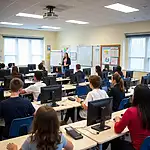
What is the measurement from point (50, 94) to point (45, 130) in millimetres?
2115

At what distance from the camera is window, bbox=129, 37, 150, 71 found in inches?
318

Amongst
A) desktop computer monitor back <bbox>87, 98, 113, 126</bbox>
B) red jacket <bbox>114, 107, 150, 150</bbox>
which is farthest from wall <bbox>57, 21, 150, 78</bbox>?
red jacket <bbox>114, 107, 150, 150</bbox>

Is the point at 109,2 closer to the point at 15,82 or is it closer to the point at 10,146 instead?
the point at 15,82

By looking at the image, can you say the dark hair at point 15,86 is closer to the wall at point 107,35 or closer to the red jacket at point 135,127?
the red jacket at point 135,127

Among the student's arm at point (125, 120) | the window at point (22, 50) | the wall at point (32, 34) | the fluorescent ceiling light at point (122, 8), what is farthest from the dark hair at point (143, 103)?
the window at point (22, 50)

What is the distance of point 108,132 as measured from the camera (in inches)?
96.2

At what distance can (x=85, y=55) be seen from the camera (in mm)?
10336

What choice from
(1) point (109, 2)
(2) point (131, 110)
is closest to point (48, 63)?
(1) point (109, 2)

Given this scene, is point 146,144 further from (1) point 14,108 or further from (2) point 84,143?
(1) point 14,108

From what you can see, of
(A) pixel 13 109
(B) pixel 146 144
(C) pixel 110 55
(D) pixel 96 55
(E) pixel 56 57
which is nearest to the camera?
(B) pixel 146 144

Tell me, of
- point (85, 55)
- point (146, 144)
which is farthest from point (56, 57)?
point (146, 144)

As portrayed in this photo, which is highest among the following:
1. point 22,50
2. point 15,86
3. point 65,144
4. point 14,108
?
point 22,50

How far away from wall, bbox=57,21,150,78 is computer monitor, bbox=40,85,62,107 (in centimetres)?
546

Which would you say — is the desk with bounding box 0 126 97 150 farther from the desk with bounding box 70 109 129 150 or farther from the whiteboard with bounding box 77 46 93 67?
the whiteboard with bounding box 77 46 93 67
